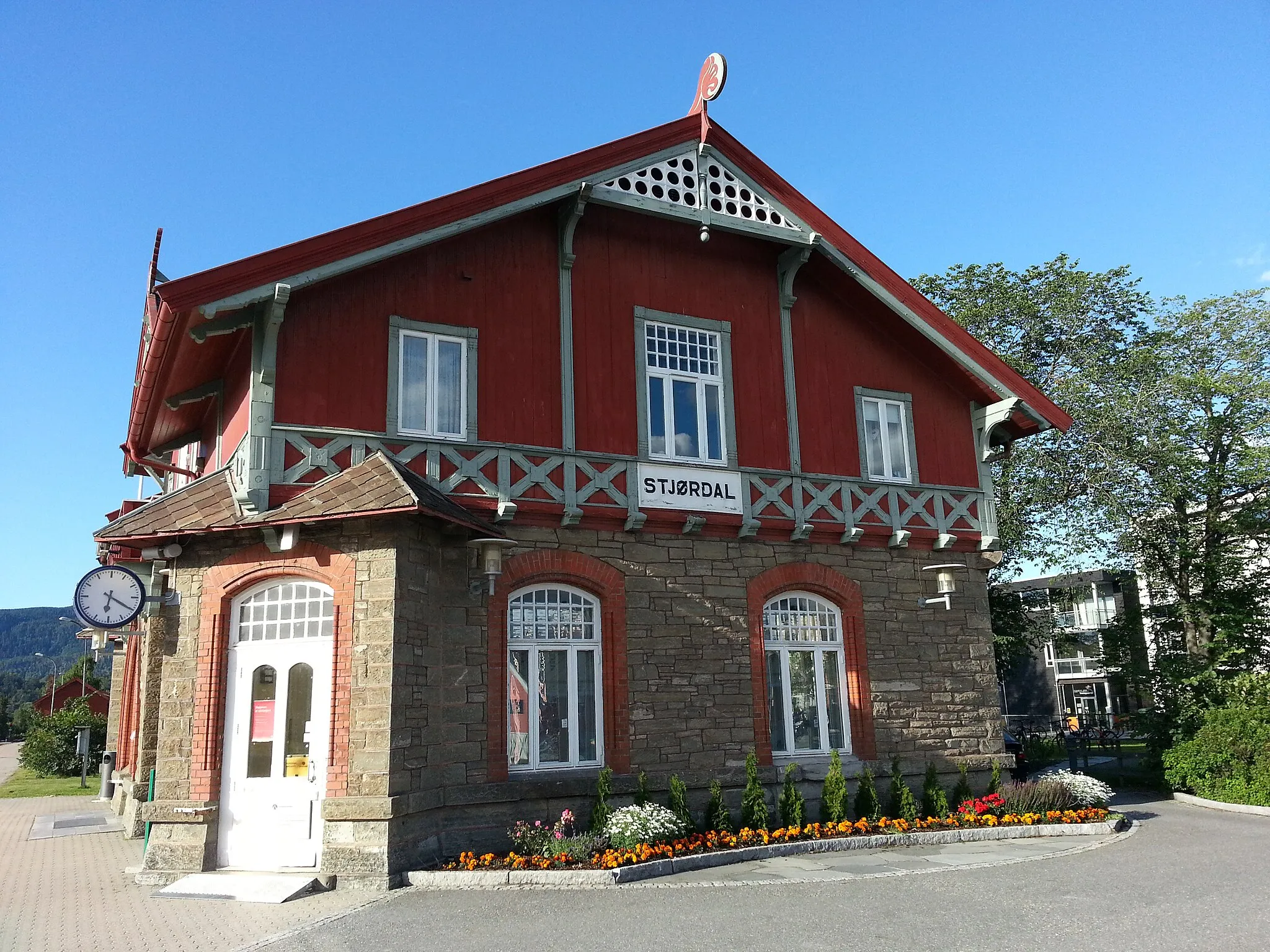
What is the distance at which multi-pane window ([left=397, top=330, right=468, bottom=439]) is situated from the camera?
1191 centimetres

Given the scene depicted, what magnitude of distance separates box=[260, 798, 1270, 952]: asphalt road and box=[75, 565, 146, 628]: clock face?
4.52m

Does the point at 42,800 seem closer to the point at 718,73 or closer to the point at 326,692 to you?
the point at 326,692

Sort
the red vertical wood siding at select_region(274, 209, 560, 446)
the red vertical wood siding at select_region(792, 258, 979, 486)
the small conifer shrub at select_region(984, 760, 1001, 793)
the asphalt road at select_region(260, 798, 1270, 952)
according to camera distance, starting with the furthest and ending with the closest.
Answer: the red vertical wood siding at select_region(792, 258, 979, 486), the small conifer shrub at select_region(984, 760, 1001, 793), the red vertical wood siding at select_region(274, 209, 560, 446), the asphalt road at select_region(260, 798, 1270, 952)

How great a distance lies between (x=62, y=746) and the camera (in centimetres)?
2991

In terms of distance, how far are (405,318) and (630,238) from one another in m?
3.52

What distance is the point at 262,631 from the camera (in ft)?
36.0

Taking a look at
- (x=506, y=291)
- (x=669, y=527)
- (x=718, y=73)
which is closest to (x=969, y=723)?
(x=669, y=527)

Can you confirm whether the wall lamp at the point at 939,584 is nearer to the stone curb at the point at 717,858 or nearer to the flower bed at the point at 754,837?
the flower bed at the point at 754,837

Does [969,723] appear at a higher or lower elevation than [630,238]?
lower

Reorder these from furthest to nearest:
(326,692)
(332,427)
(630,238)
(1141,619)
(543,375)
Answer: (1141,619)
(630,238)
(543,375)
(332,427)
(326,692)

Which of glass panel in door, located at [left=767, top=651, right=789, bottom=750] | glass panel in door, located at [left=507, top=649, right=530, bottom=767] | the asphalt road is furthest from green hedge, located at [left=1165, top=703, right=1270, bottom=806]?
glass panel in door, located at [left=507, top=649, right=530, bottom=767]

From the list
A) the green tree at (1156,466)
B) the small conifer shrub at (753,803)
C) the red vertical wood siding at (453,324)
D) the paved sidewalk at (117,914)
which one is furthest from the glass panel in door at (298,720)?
the green tree at (1156,466)

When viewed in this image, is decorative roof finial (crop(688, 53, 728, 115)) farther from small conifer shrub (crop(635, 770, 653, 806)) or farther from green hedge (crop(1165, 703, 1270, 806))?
green hedge (crop(1165, 703, 1270, 806))

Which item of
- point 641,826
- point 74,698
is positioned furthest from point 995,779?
point 74,698
